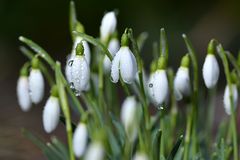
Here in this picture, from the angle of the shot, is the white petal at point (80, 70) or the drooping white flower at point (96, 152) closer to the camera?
the drooping white flower at point (96, 152)

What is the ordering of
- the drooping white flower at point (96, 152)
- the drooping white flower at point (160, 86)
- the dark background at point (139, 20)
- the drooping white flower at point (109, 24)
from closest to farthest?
the drooping white flower at point (96, 152) < the drooping white flower at point (160, 86) < the drooping white flower at point (109, 24) < the dark background at point (139, 20)

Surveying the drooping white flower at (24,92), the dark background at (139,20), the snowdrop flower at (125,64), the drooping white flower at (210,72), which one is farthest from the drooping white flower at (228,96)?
the dark background at (139,20)

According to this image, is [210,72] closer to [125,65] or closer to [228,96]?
[228,96]

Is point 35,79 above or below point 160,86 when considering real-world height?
above

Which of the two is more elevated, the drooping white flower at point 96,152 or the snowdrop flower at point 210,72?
the snowdrop flower at point 210,72

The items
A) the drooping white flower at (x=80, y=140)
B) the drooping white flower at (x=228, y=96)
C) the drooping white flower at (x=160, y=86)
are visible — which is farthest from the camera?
the drooping white flower at (x=228, y=96)

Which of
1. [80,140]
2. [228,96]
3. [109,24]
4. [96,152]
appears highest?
[109,24]

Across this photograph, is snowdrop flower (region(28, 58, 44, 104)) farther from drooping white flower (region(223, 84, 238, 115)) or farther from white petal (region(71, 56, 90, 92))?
drooping white flower (region(223, 84, 238, 115))

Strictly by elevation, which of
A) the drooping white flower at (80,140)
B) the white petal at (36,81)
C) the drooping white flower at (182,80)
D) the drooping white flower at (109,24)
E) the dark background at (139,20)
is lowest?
the drooping white flower at (80,140)

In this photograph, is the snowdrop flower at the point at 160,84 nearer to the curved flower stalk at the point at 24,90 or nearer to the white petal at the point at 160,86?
the white petal at the point at 160,86

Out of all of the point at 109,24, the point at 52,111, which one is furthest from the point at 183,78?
the point at 52,111
